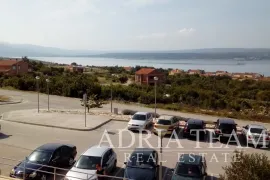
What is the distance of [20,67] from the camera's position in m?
78.9

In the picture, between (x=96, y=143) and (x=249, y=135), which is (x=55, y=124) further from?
(x=249, y=135)

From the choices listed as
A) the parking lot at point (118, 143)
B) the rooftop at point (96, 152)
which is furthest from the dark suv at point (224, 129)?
the rooftop at point (96, 152)

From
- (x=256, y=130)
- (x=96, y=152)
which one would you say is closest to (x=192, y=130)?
(x=256, y=130)

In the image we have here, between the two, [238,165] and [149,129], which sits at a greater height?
[238,165]

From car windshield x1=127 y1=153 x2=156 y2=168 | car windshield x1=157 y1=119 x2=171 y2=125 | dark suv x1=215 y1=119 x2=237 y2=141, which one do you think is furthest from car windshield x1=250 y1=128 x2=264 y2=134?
car windshield x1=127 y1=153 x2=156 y2=168

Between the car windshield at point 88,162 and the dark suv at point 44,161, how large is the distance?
4.31 ft

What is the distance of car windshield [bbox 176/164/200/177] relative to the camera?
39.7ft

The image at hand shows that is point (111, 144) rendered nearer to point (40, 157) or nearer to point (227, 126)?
point (40, 157)

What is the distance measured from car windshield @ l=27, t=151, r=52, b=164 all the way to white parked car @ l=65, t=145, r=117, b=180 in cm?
144

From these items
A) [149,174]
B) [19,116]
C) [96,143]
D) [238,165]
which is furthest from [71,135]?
[238,165]

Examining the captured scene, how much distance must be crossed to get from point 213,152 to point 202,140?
244cm

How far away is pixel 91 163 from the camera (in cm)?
1290

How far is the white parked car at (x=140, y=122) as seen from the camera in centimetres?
2181

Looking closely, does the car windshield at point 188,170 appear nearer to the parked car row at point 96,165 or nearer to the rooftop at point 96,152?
the parked car row at point 96,165
